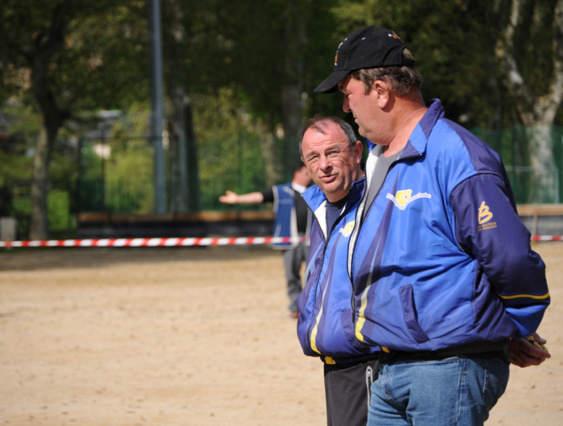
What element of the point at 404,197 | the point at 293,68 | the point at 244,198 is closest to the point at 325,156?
the point at 404,197

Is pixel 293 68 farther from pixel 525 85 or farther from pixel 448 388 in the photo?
pixel 448 388

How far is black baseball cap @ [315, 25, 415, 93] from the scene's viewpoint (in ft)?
8.85

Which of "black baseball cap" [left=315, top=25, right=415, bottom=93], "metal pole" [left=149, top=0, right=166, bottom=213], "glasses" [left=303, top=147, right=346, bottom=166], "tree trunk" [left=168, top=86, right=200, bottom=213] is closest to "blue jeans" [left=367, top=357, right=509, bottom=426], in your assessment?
"black baseball cap" [left=315, top=25, right=415, bottom=93]

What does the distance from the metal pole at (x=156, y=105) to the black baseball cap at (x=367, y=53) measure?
22.9 metres

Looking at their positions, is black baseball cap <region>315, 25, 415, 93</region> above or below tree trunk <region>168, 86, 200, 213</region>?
above

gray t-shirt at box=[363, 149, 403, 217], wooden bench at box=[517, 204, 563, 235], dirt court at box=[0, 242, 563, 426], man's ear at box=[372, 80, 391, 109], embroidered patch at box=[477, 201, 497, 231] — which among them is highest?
man's ear at box=[372, 80, 391, 109]

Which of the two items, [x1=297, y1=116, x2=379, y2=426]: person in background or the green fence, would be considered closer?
[x1=297, y1=116, x2=379, y2=426]: person in background

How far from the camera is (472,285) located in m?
2.55

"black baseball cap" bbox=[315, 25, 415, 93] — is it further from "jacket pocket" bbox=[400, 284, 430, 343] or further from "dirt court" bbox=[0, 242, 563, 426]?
"dirt court" bbox=[0, 242, 563, 426]

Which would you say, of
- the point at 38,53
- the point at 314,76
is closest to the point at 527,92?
the point at 314,76

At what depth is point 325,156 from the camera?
3.56m

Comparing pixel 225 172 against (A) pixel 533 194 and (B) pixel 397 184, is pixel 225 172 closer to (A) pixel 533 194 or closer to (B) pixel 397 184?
(A) pixel 533 194

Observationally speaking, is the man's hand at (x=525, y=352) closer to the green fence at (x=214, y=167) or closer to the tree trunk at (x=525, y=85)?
the green fence at (x=214, y=167)

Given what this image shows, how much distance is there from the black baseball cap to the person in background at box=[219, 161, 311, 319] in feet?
25.0
